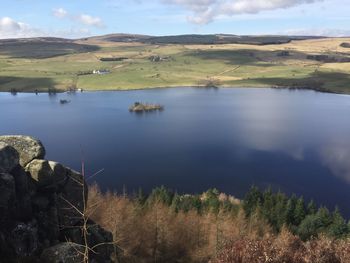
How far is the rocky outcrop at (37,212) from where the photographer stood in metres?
22.6

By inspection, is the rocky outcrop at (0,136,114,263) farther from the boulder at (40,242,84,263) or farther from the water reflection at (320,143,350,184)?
the water reflection at (320,143,350,184)

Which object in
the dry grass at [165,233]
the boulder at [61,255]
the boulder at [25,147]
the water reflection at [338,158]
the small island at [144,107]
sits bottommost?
the water reflection at [338,158]

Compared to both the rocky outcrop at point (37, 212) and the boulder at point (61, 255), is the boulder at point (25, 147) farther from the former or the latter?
the boulder at point (61, 255)

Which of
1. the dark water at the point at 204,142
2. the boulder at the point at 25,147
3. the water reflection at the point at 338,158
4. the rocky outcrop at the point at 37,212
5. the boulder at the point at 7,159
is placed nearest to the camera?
the rocky outcrop at the point at 37,212

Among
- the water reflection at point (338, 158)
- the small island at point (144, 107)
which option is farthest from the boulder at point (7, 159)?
the small island at point (144, 107)

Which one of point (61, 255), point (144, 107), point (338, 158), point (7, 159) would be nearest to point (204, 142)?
point (338, 158)

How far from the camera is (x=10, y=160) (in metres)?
25.1

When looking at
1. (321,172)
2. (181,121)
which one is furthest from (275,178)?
(181,121)

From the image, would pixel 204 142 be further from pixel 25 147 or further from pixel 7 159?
pixel 7 159

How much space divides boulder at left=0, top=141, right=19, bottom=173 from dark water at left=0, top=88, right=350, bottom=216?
200ft

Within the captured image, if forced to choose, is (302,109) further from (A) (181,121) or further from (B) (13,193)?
(B) (13,193)

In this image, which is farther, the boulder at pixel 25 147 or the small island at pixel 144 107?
the small island at pixel 144 107

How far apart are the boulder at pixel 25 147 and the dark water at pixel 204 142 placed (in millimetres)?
57239

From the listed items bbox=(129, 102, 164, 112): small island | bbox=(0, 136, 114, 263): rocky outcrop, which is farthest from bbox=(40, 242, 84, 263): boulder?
bbox=(129, 102, 164, 112): small island
